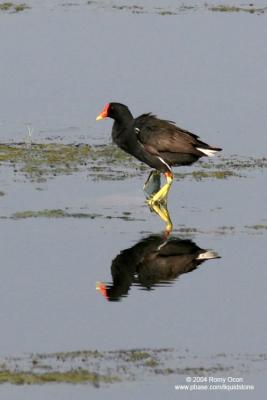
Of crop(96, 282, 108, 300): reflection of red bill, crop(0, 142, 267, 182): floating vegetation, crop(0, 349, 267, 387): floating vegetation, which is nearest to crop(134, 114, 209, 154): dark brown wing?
crop(0, 142, 267, 182): floating vegetation

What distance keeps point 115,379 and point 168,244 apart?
4225mm

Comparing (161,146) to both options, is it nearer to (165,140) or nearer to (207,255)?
(165,140)

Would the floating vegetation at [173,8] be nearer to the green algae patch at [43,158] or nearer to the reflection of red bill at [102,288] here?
the green algae patch at [43,158]

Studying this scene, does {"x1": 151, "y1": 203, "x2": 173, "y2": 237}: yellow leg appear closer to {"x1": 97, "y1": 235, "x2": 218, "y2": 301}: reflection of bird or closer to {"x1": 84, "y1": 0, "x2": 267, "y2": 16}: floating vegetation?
{"x1": 97, "y1": 235, "x2": 218, "y2": 301}: reflection of bird

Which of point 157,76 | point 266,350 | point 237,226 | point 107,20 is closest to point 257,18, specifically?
point 107,20

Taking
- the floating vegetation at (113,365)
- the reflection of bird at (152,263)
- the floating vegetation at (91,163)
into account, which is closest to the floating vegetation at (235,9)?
the floating vegetation at (91,163)

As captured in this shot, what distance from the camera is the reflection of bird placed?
14.5m

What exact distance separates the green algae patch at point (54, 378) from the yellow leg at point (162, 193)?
5955 millimetres

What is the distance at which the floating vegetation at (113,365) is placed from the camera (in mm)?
11773

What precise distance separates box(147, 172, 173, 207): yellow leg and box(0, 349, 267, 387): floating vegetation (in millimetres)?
5254

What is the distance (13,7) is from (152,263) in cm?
1566

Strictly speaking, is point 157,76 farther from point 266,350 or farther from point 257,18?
point 266,350

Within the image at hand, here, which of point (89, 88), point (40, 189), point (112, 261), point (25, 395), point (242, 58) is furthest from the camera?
point (242, 58)

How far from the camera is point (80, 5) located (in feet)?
101
